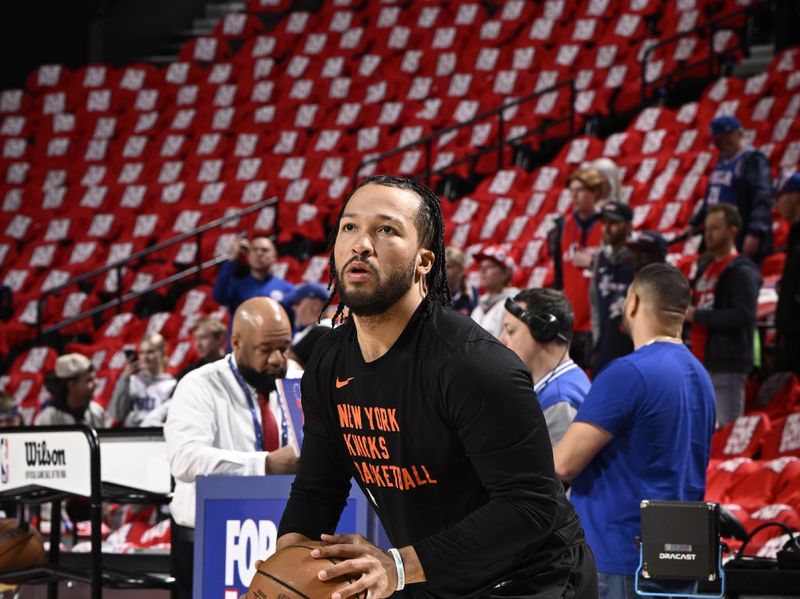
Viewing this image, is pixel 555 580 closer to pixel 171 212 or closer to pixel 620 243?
pixel 620 243

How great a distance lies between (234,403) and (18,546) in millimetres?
1361

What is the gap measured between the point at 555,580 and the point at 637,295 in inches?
70.7

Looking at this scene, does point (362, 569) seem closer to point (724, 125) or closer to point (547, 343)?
point (547, 343)

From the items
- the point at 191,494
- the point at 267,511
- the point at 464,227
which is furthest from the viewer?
the point at 464,227

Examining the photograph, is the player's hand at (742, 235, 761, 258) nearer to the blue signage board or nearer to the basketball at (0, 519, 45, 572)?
the basketball at (0, 519, 45, 572)

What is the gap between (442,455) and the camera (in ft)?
9.16

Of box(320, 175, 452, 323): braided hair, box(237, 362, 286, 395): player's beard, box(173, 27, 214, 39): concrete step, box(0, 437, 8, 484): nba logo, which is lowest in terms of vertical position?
box(0, 437, 8, 484): nba logo

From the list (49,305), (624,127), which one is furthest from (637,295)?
(49,305)

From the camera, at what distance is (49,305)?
14859 mm

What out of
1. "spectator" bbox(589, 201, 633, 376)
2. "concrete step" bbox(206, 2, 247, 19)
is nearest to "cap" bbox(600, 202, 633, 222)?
"spectator" bbox(589, 201, 633, 376)

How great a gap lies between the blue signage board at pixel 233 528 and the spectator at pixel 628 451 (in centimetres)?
91

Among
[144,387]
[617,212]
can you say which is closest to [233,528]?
[617,212]

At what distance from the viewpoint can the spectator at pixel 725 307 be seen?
759 centimetres

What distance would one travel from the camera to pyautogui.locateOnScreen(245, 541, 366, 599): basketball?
106 inches
